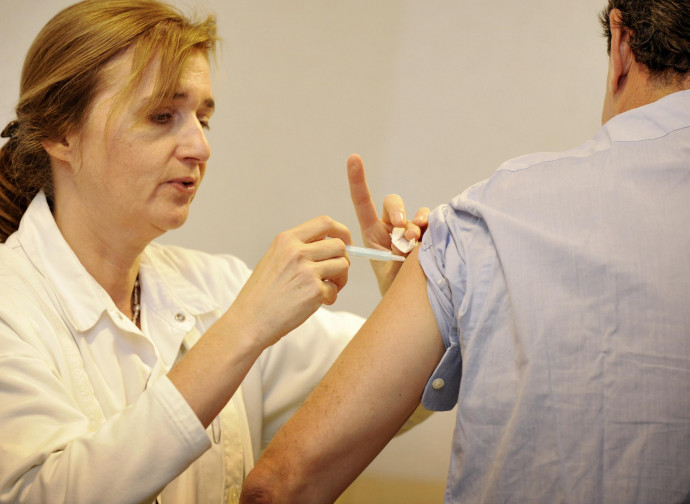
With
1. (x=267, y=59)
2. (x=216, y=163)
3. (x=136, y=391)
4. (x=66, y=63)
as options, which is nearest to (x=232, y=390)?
(x=136, y=391)

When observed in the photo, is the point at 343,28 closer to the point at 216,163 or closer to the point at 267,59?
the point at 267,59

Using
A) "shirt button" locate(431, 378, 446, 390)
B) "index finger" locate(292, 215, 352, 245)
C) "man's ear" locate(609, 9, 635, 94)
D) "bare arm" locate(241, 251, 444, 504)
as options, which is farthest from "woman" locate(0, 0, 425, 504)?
"man's ear" locate(609, 9, 635, 94)

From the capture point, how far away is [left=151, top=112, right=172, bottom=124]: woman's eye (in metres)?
1.31

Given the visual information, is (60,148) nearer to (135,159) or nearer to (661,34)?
(135,159)

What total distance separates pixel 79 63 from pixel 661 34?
101 centimetres

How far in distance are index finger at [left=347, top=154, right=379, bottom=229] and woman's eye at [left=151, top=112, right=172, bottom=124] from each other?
37 cm

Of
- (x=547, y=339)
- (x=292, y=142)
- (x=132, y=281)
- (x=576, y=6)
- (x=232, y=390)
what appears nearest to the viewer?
(x=547, y=339)

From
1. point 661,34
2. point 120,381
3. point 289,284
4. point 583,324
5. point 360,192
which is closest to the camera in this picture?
point 583,324

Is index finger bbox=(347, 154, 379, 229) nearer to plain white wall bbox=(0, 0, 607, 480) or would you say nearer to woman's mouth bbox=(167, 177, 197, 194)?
woman's mouth bbox=(167, 177, 197, 194)

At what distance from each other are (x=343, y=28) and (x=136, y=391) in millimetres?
1283

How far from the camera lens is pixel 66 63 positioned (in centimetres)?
128

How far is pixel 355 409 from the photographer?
0.94 meters

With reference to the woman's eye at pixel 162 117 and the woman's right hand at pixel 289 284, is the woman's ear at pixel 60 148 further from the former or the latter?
the woman's right hand at pixel 289 284

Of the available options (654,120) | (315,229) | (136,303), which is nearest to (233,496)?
(136,303)
